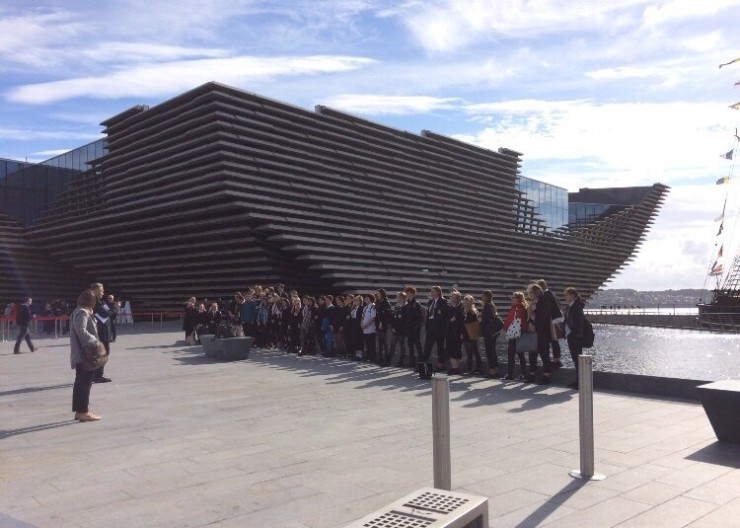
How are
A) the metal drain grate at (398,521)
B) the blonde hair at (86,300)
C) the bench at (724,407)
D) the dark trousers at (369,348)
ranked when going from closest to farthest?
the metal drain grate at (398,521), the bench at (724,407), the blonde hair at (86,300), the dark trousers at (369,348)

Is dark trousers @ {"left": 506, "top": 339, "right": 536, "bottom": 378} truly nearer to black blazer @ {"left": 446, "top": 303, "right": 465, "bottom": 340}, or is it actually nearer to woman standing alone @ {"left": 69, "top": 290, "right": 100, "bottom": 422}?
black blazer @ {"left": 446, "top": 303, "right": 465, "bottom": 340}

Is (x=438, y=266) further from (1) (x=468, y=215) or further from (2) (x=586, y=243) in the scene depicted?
(2) (x=586, y=243)

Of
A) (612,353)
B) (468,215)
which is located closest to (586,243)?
(468,215)

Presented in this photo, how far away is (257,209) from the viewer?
27125mm

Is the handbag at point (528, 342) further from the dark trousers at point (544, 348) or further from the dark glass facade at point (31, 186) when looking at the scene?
the dark glass facade at point (31, 186)

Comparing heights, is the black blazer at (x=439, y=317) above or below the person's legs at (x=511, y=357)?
above

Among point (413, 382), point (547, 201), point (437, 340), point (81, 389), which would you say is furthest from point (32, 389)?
point (547, 201)

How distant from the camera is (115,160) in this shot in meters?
33.0

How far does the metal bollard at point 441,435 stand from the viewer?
13.0 ft

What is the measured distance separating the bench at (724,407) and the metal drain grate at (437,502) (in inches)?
164

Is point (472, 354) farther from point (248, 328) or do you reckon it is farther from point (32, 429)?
point (248, 328)

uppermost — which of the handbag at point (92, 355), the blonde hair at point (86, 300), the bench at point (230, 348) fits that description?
the blonde hair at point (86, 300)

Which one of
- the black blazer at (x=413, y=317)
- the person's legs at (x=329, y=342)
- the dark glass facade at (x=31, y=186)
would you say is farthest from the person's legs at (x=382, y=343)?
the dark glass facade at (x=31, y=186)

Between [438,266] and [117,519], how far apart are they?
32.4 m
